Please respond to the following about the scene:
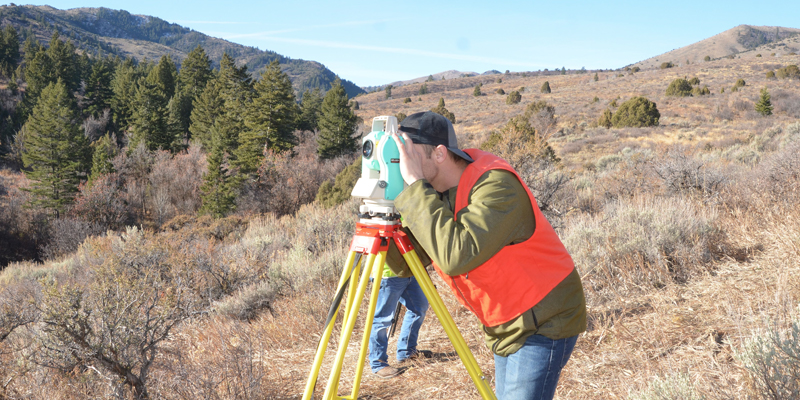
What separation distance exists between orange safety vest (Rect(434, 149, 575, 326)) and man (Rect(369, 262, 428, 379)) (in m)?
1.56

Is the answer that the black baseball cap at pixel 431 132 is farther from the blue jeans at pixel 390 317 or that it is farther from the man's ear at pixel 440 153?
the blue jeans at pixel 390 317

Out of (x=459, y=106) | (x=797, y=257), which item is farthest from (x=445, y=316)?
(x=459, y=106)

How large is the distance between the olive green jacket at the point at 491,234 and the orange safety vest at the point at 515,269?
3 cm

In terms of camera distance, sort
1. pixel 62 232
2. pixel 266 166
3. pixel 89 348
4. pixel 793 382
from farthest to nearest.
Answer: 1. pixel 266 166
2. pixel 62 232
3. pixel 89 348
4. pixel 793 382

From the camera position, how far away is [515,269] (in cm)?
154

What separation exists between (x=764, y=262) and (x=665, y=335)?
1624 millimetres

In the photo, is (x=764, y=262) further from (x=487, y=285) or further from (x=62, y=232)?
(x=62, y=232)

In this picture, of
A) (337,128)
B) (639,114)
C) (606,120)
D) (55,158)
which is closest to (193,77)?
(55,158)

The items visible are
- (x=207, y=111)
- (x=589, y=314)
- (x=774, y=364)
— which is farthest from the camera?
(x=207, y=111)

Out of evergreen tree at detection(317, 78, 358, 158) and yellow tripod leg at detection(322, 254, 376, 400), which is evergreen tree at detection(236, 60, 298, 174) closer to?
evergreen tree at detection(317, 78, 358, 158)

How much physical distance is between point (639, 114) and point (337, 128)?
18.2 meters

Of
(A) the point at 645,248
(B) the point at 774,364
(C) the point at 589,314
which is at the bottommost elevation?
(C) the point at 589,314

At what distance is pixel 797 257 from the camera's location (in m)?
3.47

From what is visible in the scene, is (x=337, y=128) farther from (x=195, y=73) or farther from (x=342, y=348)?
(x=342, y=348)
